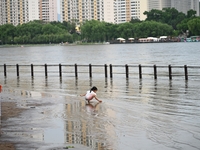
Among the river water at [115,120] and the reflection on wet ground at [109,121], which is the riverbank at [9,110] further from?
the river water at [115,120]

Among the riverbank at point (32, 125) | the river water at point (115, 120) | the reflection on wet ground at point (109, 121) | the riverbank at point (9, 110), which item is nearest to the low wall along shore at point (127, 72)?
the river water at point (115, 120)

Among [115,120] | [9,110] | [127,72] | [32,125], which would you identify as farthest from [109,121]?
[127,72]

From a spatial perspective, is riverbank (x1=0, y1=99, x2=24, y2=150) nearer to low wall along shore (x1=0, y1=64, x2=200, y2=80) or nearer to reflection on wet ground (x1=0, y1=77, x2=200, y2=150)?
reflection on wet ground (x1=0, y1=77, x2=200, y2=150)

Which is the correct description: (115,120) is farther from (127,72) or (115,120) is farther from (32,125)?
(127,72)

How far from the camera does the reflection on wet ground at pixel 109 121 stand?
14.9m

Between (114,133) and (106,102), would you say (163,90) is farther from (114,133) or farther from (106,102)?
(114,133)

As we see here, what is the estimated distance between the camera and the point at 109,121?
1831 centimetres

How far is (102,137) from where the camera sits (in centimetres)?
1548

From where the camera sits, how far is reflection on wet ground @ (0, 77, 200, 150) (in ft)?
48.7

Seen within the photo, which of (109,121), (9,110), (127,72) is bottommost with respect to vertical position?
(109,121)

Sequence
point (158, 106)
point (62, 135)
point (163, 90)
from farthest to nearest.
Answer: point (163, 90) < point (158, 106) < point (62, 135)

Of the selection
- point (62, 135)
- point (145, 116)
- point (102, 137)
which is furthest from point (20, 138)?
point (145, 116)

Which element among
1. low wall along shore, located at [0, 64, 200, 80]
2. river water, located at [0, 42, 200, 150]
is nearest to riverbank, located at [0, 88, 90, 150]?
river water, located at [0, 42, 200, 150]

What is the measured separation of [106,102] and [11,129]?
7716 mm
